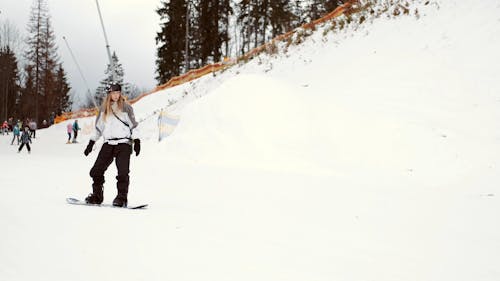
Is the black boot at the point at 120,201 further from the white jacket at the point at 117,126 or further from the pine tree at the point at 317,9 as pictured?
the pine tree at the point at 317,9

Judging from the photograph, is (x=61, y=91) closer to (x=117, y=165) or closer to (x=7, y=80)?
(x=7, y=80)

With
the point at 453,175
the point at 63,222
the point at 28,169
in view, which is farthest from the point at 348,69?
the point at 63,222

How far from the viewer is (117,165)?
5492 mm

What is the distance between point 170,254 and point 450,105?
10.8m

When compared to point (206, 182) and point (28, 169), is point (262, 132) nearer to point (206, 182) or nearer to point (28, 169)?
point (206, 182)

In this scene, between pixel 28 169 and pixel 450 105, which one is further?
pixel 450 105

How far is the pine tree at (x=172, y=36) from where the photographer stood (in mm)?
39938

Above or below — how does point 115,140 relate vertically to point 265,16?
below

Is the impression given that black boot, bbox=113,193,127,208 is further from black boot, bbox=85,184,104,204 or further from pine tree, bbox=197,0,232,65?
pine tree, bbox=197,0,232,65

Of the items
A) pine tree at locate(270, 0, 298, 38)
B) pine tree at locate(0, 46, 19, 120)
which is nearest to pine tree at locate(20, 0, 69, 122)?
pine tree at locate(0, 46, 19, 120)

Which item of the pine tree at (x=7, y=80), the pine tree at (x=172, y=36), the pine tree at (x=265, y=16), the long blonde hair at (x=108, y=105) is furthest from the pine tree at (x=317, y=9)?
the long blonde hair at (x=108, y=105)

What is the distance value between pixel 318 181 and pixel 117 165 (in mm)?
4517

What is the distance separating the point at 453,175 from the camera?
8.83m

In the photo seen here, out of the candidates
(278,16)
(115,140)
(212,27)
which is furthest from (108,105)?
(278,16)
